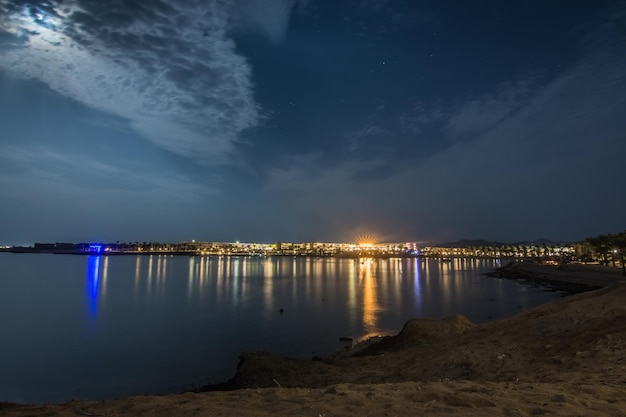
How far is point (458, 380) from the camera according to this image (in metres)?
9.68

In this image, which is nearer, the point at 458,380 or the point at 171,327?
the point at 458,380

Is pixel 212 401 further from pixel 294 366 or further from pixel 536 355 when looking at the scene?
pixel 294 366

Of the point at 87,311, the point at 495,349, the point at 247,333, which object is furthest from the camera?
the point at 87,311

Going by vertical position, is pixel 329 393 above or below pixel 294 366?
above

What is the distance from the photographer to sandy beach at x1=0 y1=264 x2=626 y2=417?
610cm

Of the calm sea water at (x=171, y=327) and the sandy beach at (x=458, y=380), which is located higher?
the sandy beach at (x=458, y=380)

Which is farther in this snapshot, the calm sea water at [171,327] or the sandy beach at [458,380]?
the calm sea water at [171,327]

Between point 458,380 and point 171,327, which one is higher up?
point 458,380

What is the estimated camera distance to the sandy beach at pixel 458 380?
610 centimetres

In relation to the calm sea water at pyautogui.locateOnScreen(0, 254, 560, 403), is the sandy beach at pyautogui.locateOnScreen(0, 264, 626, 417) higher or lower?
higher

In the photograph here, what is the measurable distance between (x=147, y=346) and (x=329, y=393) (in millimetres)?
25732

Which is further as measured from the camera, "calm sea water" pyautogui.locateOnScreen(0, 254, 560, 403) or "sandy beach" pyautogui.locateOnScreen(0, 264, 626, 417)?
"calm sea water" pyautogui.locateOnScreen(0, 254, 560, 403)

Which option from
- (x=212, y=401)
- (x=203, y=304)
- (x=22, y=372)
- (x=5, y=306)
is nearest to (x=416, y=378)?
(x=212, y=401)

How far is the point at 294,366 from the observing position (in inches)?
707
